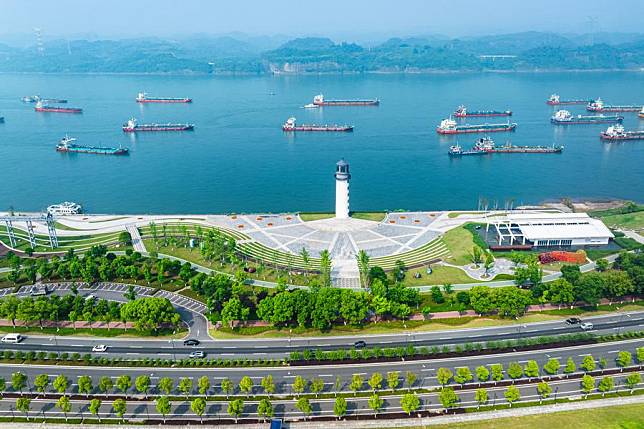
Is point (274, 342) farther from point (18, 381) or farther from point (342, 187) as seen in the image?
point (342, 187)

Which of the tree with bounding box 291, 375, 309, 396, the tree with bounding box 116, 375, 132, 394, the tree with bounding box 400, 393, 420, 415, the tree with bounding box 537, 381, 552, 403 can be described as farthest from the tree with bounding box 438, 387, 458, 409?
the tree with bounding box 116, 375, 132, 394

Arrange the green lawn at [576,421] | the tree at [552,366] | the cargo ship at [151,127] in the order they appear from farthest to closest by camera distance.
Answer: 1. the cargo ship at [151,127]
2. the tree at [552,366]
3. the green lawn at [576,421]

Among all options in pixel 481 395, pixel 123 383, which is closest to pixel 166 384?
pixel 123 383

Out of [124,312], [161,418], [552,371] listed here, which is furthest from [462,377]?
[124,312]

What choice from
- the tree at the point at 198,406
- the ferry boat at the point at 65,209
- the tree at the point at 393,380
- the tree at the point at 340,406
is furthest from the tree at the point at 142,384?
the ferry boat at the point at 65,209

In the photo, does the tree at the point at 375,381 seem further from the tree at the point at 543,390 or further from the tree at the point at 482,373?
the tree at the point at 543,390
